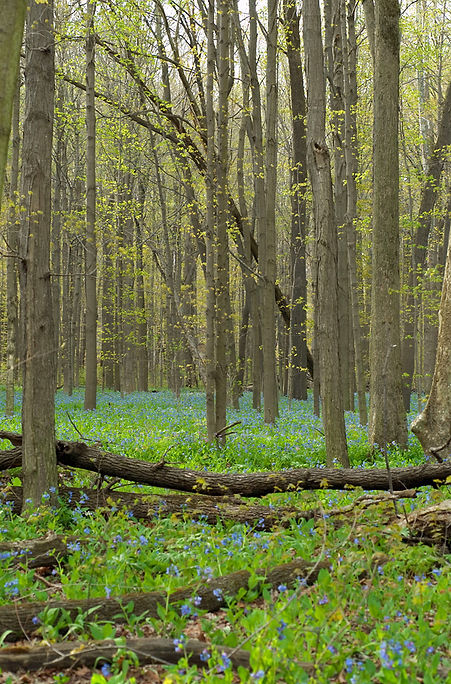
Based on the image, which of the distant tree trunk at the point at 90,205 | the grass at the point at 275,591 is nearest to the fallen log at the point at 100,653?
the grass at the point at 275,591

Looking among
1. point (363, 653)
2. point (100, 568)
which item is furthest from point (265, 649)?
point (100, 568)

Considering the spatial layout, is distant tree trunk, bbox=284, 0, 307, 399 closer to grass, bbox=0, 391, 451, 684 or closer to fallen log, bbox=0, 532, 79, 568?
grass, bbox=0, 391, 451, 684

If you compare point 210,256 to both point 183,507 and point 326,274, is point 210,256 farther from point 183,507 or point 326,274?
point 183,507

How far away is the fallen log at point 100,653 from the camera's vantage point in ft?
9.26

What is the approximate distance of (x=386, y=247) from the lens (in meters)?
10.1

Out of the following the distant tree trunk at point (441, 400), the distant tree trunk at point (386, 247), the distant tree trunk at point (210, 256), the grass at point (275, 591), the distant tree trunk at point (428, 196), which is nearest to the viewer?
the grass at point (275, 591)

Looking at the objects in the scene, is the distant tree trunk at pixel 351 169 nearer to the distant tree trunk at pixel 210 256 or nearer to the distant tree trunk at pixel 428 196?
the distant tree trunk at pixel 428 196

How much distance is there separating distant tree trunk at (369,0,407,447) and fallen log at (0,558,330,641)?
20.7ft

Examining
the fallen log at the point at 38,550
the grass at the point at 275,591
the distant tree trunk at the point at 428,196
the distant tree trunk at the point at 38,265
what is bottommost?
the grass at the point at 275,591

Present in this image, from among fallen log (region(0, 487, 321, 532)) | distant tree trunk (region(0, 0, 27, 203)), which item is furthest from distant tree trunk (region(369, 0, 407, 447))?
distant tree trunk (region(0, 0, 27, 203))

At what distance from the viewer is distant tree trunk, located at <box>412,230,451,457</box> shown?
25.9 ft

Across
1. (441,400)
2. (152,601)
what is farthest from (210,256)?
(152,601)

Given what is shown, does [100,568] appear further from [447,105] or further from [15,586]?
[447,105]

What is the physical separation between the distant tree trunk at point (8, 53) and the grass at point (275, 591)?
2608 millimetres
